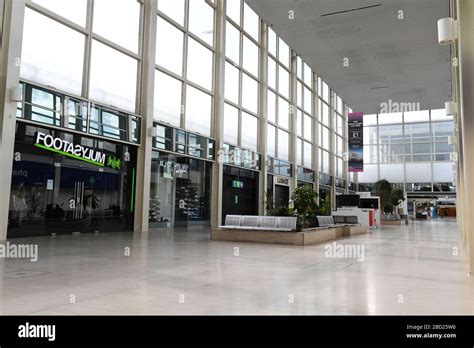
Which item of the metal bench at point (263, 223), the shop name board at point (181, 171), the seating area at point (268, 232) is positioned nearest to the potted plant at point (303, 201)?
the seating area at point (268, 232)

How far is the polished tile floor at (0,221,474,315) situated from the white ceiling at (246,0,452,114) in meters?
15.4

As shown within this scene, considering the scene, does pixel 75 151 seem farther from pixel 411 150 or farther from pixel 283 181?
pixel 411 150

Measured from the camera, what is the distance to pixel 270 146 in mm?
22891

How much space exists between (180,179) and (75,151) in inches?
209

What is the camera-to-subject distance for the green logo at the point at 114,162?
12.7 m

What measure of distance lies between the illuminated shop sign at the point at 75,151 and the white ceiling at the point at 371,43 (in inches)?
468

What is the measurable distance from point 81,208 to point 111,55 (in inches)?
197

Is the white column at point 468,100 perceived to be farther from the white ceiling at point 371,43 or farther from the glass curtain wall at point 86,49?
the white ceiling at point 371,43

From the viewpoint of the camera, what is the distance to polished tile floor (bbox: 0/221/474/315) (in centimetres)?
359

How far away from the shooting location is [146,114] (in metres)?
13.8

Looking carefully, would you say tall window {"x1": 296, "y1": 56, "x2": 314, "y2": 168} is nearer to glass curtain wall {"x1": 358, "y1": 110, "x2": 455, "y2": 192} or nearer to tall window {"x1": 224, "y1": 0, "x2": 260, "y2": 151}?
tall window {"x1": 224, "y1": 0, "x2": 260, "y2": 151}
